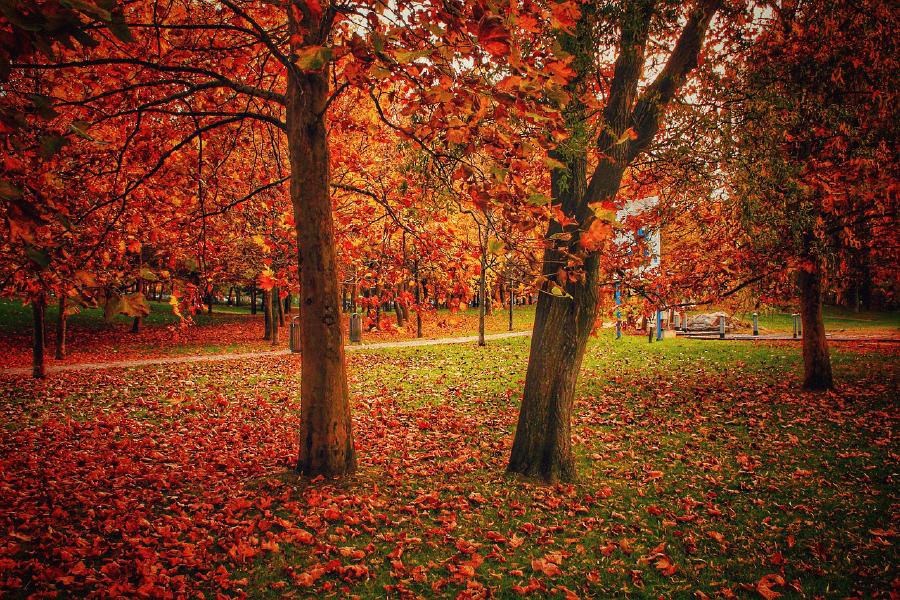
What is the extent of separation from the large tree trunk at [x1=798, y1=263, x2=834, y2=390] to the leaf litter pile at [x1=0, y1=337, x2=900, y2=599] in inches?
23.4

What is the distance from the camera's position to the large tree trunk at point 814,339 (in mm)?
10789

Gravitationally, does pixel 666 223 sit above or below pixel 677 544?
above

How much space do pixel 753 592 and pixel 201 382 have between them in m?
11.9

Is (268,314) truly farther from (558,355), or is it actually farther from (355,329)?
(558,355)

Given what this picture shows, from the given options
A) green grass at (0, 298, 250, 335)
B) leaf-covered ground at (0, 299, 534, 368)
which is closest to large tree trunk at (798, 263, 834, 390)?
leaf-covered ground at (0, 299, 534, 368)

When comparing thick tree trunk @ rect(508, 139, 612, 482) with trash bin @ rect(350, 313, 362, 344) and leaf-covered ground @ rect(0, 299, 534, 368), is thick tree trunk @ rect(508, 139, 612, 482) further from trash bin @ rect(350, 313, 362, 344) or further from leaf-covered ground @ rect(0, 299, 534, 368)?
trash bin @ rect(350, 313, 362, 344)

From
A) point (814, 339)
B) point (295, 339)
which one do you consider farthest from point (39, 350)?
point (814, 339)

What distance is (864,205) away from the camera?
31.1 ft

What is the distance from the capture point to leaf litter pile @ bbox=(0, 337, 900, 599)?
3.82 meters

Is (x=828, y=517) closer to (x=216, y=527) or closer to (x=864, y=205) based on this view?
(x=216, y=527)

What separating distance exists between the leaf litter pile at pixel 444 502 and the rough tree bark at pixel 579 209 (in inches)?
25.0

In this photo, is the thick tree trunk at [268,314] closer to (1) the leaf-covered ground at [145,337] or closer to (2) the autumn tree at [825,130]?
(1) the leaf-covered ground at [145,337]

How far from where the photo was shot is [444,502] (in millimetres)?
5316

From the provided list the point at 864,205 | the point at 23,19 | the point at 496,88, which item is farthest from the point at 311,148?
the point at 864,205
